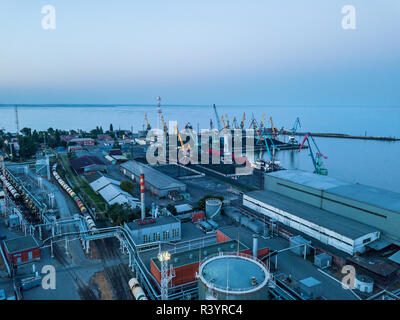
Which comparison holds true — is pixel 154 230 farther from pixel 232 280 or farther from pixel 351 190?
pixel 351 190

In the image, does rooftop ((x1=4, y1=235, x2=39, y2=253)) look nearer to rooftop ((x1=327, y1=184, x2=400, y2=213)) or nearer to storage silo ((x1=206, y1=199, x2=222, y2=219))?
storage silo ((x1=206, y1=199, x2=222, y2=219))

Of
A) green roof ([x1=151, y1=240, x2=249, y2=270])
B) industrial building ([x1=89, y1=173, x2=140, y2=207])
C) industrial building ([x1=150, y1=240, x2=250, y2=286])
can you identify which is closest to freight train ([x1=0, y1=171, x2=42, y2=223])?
industrial building ([x1=89, y1=173, x2=140, y2=207])

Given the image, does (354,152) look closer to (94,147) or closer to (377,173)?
(377,173)

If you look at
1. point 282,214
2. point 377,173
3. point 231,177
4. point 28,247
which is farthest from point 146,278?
point 377,173

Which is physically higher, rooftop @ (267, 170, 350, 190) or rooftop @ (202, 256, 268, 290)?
rooftop @ (267, 170, 350, 190)

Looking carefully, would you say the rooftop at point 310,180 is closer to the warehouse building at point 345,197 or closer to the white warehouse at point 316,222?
the warehouse building at point 345,197

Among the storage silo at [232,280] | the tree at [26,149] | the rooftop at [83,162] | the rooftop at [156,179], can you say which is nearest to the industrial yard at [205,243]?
the storage silo at [232,280]
